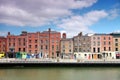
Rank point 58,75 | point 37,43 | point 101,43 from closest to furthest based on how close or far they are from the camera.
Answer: point 58,75 → point 37,43 → point 101,43

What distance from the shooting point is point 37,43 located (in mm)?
62938

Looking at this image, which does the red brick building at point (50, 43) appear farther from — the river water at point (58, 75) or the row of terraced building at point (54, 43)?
the river water at point (58, 75)

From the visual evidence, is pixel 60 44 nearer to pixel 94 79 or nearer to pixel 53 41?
pixel 53 41

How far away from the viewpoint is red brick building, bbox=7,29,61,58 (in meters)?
62.8

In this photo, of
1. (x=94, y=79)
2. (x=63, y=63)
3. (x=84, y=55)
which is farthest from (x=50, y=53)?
(x=94, y=79)

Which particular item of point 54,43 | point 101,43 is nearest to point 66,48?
point 54,43

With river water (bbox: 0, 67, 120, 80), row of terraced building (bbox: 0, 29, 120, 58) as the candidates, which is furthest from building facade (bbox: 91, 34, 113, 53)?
river water (bbox: 0, 67, 120, 80)

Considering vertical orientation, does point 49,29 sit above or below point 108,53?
above

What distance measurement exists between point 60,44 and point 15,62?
59.1 feet

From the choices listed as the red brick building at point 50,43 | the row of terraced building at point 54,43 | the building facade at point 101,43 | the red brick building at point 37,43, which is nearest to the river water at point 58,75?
the red brick building at point 50,43

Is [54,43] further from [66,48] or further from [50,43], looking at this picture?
[66,48]

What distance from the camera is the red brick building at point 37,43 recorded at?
62750 millimetres

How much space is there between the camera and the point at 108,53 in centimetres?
6241

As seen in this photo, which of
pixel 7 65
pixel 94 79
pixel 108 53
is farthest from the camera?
pixel 108 53
